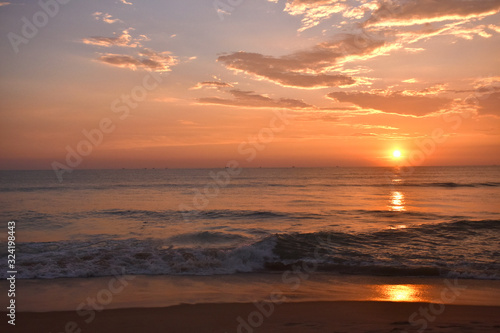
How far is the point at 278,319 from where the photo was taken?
22.4 ft

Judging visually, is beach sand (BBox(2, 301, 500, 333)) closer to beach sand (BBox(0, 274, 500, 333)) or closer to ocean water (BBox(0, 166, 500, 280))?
beach sand (BBox(0, 274, 500, 333))

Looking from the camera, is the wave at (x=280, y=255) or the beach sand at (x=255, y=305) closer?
the beach sand at (x=255, y=305)

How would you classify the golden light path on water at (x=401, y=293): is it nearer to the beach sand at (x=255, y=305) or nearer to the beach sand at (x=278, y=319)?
the beach sand at (x=255, y=305)

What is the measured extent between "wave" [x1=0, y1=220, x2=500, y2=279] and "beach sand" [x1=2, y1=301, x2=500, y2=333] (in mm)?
3404

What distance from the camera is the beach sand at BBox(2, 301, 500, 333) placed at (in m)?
6.32

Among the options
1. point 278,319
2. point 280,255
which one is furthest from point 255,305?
point 280,255

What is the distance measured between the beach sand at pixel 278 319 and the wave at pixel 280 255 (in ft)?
11.2

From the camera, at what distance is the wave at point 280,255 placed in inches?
423

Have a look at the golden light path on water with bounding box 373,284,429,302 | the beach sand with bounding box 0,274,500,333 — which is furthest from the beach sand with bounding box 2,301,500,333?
the golden light path on water with bounding box 373,284,429,302

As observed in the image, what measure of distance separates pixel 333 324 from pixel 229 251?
6.64 meters

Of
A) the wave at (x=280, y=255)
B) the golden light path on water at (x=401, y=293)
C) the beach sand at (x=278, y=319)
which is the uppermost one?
the wave at (x=280, y=255)

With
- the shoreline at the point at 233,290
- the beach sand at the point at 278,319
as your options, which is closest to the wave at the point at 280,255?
the shoreline at the point at 233,290

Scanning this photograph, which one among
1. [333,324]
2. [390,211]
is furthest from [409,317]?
[390,211]

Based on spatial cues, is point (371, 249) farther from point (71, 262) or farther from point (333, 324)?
point (71, 262)
